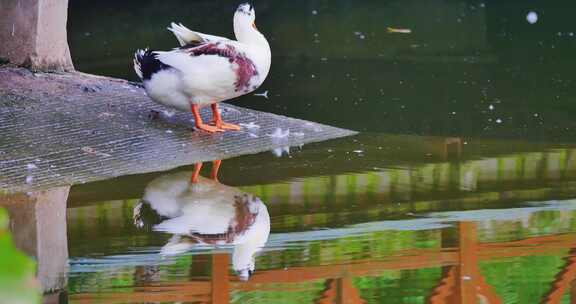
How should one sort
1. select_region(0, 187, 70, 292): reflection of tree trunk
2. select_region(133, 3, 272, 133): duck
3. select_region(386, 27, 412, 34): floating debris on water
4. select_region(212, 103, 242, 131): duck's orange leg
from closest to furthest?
select_region(0, 187, 70, 292): reflection of tree trunk < select_region(133, 3, 272, 133): duck < select_region(212, 103, 242, 131): duck's orange leg < select_region(386, 27, 412, 34): floating debris on water

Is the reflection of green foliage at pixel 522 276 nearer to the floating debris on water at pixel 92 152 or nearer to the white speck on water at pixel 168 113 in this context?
the floating debris on water at pixel 92 152

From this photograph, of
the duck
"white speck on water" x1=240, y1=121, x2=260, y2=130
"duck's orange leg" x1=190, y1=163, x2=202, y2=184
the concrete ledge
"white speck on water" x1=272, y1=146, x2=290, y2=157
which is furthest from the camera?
"white speck on water" x1=240, y1=121, x2=260, y2=130

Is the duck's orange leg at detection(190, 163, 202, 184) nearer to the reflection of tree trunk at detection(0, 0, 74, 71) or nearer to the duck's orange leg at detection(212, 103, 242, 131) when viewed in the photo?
the duck's orange leg at detection(212, 103, 242, 131)

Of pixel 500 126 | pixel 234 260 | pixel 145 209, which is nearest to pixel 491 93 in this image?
pixel 500 126

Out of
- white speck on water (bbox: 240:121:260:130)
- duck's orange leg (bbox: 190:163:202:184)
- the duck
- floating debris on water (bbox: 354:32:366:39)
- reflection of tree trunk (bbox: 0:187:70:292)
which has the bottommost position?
reflection of tree trunk (bbox: 0:187:70:292)

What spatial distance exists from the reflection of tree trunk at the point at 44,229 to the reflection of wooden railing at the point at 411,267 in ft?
1.01

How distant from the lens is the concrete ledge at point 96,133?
5.03 metres

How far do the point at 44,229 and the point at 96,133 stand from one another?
165 centimetres

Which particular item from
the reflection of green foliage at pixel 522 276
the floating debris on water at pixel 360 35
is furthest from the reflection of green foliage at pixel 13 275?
the floating debris on water at pixel 360 35

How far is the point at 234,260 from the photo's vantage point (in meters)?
3.54

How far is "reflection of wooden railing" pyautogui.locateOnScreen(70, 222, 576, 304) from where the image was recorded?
10.1ft

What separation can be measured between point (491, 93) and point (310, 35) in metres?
3.71

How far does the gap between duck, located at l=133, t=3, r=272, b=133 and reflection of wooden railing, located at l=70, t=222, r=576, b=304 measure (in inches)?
74.2

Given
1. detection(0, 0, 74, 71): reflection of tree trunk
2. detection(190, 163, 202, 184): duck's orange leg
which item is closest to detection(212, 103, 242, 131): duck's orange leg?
detection(190, 163, 202, 184): duck's orange leg
